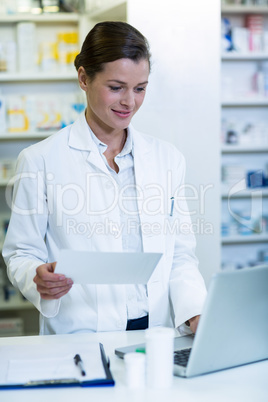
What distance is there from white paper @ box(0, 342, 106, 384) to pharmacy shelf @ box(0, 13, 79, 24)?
311 cm

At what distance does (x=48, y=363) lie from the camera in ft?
4.36

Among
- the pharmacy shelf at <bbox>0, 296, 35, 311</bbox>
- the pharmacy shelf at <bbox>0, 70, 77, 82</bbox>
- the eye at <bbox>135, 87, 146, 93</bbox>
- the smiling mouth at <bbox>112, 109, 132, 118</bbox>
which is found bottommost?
the pharmacy shelf at <bbox>0, 296, 35, 311</bbox>

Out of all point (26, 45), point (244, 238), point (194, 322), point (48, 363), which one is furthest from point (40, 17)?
point (48, 363)

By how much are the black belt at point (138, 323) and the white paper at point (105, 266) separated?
0.31 meters

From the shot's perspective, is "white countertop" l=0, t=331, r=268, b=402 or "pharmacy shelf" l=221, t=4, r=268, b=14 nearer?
"white countertop" l=0, t=331, r=268, b=402

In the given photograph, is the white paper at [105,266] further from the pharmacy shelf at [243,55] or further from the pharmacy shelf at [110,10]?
the pharmacy shelf at [243,55]

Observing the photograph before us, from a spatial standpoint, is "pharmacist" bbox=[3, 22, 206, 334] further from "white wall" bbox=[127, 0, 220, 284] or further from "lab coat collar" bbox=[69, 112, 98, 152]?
"white wall" bbox=[127, 0, 220, 284]

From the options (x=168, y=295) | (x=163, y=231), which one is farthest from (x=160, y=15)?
(x=168, y=295)

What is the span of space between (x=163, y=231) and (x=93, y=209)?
254 millimetres

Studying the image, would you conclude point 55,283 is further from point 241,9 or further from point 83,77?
point 241,9

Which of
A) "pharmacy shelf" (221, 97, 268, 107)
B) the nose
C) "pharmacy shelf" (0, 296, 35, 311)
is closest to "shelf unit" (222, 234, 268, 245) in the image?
"pharmacy shelf" (221, 97, 268, 107)

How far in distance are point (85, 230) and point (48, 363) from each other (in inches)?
21.3

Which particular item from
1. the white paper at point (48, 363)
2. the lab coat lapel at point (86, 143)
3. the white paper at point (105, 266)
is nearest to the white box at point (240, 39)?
the lab coat lapel at point (86, 143)

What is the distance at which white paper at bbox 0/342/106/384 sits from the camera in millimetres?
1241
